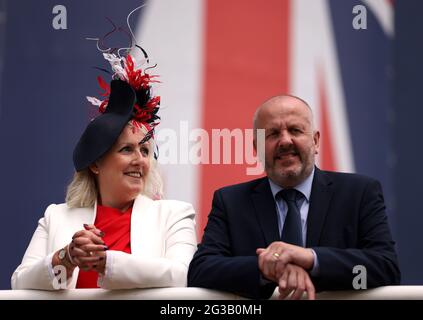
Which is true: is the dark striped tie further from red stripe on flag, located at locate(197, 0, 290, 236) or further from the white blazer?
red stripe on flag, located at locate(197, 0, 290, 236)

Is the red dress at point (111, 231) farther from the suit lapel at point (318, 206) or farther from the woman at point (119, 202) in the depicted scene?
the suit lapel at point (318, 206)

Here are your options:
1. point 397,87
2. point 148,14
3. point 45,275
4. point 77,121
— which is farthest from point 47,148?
point 397,87

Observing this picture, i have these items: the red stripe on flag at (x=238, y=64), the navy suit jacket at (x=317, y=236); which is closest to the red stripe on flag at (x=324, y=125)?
the red stripe on flag at (x=238, y=64)

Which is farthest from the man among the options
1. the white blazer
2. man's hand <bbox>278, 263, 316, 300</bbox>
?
the white blazer

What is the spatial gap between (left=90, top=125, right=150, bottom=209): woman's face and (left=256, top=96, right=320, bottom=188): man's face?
58 centimetres

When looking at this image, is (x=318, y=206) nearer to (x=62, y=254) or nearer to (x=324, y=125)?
(x=62, y=254)

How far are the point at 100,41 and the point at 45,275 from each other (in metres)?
2.00

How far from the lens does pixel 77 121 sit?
4449mm

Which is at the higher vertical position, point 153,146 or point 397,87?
point 397,87

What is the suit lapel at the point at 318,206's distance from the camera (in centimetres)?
286

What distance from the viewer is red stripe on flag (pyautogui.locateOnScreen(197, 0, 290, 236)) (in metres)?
4.38

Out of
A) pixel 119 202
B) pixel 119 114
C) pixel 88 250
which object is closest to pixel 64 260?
pixel 88 250
